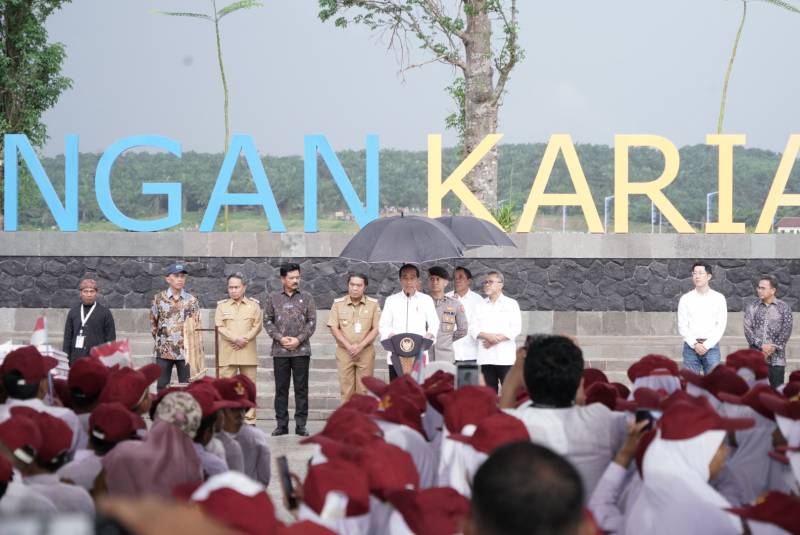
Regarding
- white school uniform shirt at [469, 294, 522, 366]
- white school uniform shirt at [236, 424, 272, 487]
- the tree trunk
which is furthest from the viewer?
the tree trunk

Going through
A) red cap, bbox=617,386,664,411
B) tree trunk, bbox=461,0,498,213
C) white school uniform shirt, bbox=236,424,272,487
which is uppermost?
tree trunk, bbox=461,0,498,213

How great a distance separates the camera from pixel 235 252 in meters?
16.0

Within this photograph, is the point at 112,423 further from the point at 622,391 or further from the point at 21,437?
the point at 622,391

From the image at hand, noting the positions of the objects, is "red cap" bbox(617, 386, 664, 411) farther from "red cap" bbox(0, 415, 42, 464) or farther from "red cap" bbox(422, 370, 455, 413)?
"red cap" bbox(0, 415, 42, 464)

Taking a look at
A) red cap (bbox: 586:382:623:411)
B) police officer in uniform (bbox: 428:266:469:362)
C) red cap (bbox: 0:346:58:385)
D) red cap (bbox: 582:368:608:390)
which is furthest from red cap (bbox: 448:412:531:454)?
police officer in uniform (bbox: 428:266:469:362)

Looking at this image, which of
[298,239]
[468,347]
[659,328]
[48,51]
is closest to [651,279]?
[659,328]

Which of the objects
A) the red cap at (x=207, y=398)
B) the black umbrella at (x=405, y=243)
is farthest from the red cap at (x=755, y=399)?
the black umbrella at (x=405, y=243)

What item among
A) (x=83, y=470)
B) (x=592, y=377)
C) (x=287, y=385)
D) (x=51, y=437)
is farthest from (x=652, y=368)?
(x=287, y=385)

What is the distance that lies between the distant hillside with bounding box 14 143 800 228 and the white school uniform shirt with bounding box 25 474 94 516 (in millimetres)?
42231

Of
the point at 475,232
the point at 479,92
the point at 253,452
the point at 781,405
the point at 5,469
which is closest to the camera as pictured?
the point at 5,469

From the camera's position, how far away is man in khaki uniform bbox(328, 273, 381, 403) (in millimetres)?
10000

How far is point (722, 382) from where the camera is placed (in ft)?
14.1

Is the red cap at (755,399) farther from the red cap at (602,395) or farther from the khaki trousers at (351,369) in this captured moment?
the khaki trousers at (351,369)

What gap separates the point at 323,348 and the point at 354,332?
3.84 metres
